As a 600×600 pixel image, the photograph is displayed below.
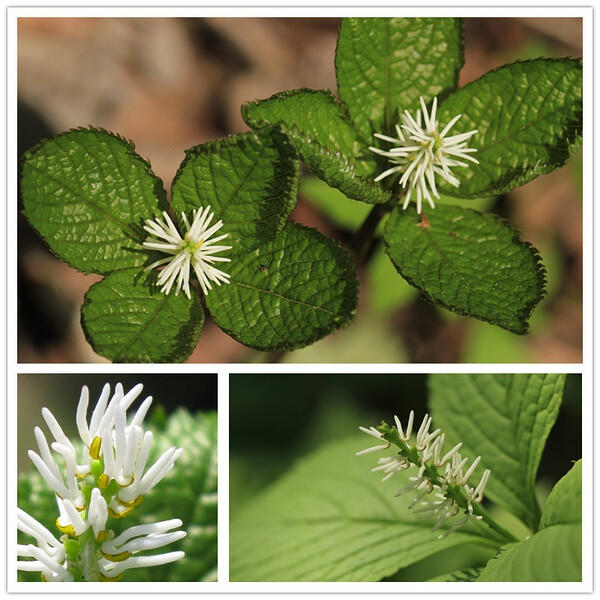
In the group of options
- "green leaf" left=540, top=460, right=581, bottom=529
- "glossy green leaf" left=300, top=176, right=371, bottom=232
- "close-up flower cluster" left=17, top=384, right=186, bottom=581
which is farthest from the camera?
"glossy green leaf" left=300, top=176, right=371, bottom=232

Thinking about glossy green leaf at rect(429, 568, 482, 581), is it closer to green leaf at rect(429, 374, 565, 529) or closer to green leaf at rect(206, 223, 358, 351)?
green leaf at rect(429, 374, 565, 529)

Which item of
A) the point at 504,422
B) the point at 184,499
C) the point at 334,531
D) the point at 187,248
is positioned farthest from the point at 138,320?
the point at 504,422

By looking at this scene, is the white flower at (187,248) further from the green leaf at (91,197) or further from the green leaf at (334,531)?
the green leaf at (334,531)

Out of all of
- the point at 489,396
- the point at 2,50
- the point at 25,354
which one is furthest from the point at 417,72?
the point at 25,354

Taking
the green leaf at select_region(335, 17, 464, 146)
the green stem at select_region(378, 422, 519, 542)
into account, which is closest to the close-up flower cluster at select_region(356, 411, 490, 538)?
the green stem at select_region(378, 422, 519, 542)

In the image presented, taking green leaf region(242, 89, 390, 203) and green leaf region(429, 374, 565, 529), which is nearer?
green leaf region(242, 89, 390, 203)

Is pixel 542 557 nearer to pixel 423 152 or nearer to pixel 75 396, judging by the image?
pixel 423 152
